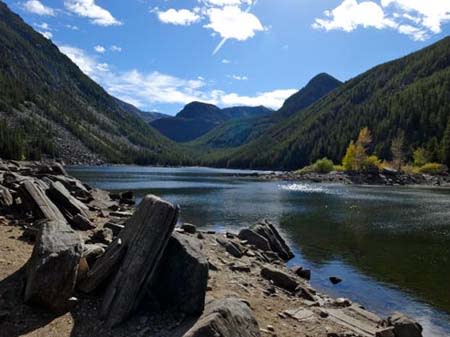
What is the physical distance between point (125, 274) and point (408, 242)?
38443 mm

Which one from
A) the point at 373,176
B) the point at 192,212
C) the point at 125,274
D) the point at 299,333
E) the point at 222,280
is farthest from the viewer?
the point at 373,176

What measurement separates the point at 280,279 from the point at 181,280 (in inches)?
437

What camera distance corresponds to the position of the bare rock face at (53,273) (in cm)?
1352

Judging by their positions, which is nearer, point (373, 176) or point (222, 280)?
point (222, 280)

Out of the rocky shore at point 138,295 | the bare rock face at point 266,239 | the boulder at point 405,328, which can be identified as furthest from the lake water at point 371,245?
the rocky shore at point 138,295

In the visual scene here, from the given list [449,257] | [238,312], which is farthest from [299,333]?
[449,257]

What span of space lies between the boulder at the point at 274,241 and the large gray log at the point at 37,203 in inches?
768

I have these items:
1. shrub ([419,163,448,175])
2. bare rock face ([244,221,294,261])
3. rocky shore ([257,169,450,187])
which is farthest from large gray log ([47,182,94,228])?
shrub ([419,163,448,175])

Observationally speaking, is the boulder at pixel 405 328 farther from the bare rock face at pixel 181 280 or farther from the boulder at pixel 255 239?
the boulder at pixel 255 239

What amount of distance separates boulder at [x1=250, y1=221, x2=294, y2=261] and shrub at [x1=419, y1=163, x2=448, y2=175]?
16939 centimetres

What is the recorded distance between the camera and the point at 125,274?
1429 cm

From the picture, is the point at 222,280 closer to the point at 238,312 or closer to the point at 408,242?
the point at 238,312

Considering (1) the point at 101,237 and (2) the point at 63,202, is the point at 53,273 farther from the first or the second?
(2) the point at 63,202

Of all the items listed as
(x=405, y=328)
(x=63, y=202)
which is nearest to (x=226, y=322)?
(x=405, y=328)
